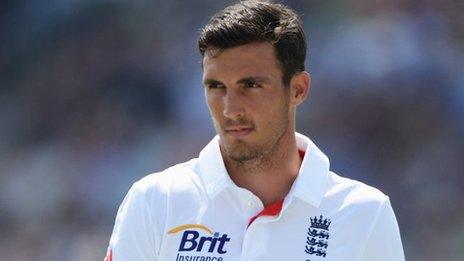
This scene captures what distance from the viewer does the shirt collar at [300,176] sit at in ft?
6.04

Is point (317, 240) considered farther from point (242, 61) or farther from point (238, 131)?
point (242, 61)

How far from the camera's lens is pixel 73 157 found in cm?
448

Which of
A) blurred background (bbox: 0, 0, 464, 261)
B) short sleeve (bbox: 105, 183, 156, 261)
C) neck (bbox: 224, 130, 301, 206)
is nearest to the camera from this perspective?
short sleeve (bbox: 105, 183, 156, 261)

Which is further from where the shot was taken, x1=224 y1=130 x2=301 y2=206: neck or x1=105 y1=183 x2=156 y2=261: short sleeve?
x1=224 y1=130 x2=301 y2=206: neck

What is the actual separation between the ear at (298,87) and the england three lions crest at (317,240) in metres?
0.27

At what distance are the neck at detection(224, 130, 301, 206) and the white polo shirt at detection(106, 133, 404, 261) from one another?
0.03 m

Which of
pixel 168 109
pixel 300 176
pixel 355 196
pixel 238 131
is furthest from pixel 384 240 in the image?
pixel 168 109

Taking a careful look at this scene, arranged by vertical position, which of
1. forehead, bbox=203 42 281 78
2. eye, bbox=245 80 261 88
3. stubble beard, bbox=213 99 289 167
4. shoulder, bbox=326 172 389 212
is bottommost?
shoulder, bbox=326 172 389 212

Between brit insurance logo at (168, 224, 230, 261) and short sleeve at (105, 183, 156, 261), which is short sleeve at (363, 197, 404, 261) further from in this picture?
short sleeve at (105, 183, 156, 261)

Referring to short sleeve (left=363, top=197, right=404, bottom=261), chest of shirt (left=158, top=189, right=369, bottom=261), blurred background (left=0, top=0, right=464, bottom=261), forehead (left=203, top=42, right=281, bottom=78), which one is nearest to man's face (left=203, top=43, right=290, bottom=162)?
forehead (left=203, top=42, right=281, bottom=78)

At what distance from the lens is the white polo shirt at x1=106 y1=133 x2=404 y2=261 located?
178cm

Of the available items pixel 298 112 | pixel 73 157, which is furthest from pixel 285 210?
pixel 73 157

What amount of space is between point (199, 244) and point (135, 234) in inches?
4.9

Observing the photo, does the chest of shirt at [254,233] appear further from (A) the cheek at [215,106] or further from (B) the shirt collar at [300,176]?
(A) the cheek at [215,106]
